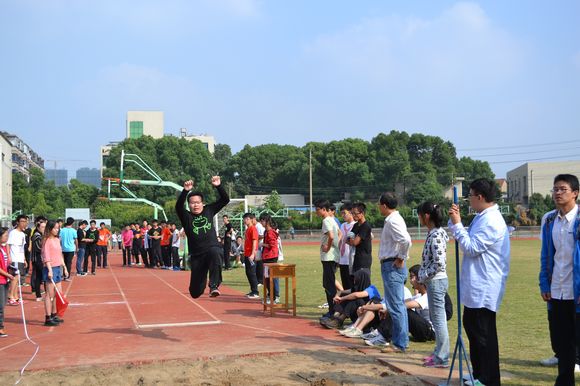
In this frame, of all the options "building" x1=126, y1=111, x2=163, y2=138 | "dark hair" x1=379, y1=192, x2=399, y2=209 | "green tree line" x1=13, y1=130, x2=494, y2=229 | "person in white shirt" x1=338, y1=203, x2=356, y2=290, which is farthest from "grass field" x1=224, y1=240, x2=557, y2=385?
"building" x1=126, y1=111, x2=163, y2=138

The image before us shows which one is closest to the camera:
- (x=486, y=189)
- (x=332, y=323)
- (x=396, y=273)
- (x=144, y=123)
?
(x=486, y=189)

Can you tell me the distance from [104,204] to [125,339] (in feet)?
222

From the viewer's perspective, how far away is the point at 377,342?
24.5 feet

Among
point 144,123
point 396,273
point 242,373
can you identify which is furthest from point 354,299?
point 144,123

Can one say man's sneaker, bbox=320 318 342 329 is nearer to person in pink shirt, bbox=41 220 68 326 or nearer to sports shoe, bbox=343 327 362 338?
sports shoe, bbox=343 327 362 338

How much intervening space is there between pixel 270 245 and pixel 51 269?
4.26 metres

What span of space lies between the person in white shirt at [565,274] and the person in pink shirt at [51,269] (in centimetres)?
758

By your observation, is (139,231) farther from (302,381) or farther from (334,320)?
(302,381)

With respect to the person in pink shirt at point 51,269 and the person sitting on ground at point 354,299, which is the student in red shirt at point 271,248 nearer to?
the person sitting on ground at point 354,299

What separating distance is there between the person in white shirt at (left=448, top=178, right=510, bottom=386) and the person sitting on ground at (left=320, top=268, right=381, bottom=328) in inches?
132

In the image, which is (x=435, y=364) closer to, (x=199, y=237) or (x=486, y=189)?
(x=486, y=189)

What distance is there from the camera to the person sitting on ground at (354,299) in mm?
8586

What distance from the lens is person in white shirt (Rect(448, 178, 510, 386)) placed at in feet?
16.7

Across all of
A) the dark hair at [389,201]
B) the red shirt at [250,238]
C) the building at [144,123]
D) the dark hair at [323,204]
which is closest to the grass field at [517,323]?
the red shirt at [250,238]
